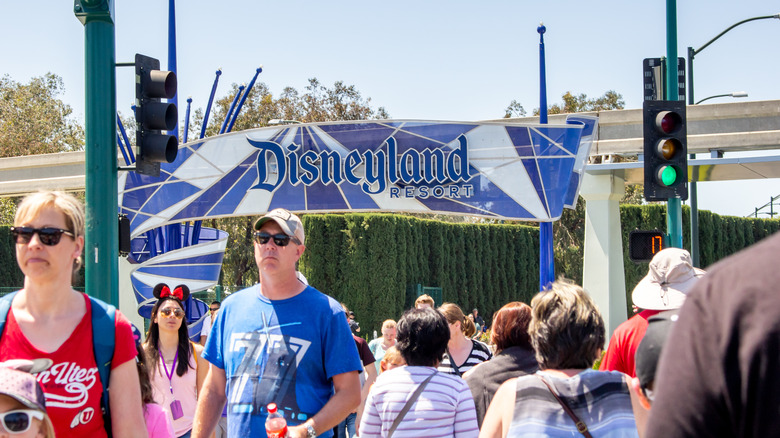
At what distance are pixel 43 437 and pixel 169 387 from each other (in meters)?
3.21

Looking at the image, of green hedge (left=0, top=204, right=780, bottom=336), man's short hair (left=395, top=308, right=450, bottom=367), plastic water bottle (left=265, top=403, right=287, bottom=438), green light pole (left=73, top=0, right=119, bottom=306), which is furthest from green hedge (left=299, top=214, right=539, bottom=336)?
plastic water bottle (left=265, top=403, right=287, bottom=438)

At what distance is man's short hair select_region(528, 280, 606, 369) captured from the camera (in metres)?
3.14

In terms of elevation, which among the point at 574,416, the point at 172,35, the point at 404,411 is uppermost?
the point at 172,35

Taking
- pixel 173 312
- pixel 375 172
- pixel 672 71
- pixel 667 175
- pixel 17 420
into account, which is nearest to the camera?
pixel 17 420

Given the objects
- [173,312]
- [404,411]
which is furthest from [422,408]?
[173,312]

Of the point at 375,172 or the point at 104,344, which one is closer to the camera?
the point at 104,344

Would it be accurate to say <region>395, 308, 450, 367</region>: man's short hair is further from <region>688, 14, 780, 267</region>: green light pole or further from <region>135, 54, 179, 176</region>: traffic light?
<region>688, 14, 780, 267</region>: green light pole

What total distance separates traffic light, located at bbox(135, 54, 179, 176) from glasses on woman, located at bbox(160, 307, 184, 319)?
1.41m

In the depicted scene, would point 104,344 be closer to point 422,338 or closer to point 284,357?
point 284,357

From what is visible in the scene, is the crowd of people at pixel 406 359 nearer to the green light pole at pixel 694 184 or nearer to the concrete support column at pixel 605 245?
the concrete support column at pixel 605 245

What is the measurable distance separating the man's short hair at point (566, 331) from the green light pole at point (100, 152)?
452 centimetres

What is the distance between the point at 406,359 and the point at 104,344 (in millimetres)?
1655

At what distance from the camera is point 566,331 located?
3.16m

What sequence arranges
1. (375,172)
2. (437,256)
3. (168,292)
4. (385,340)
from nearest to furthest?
(168,292)
(385,340)
(375,172)
(437,256)
